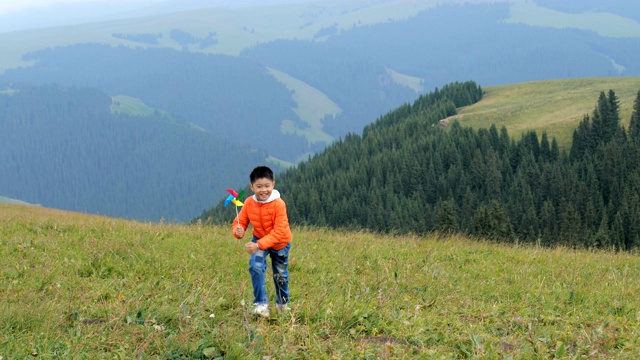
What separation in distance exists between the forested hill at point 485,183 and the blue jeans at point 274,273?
69877mm

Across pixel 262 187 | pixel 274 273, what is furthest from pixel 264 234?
pixel 262 187

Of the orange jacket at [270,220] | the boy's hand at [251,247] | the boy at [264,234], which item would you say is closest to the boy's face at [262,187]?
the boy at [264,234]

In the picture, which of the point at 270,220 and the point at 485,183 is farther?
the point at 485,183

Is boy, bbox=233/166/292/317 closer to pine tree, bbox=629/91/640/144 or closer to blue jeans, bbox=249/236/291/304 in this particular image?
blue jeans, bbox=249/236/291/304

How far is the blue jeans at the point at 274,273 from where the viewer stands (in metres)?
8.29

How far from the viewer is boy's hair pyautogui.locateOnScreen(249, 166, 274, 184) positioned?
27.2ft

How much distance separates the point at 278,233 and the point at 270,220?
300mm

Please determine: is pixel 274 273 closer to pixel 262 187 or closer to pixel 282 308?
pixel 282 308

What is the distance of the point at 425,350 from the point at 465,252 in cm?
836

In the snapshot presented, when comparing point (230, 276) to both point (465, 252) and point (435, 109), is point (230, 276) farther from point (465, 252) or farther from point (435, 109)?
point (435, 109)

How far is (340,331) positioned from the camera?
A: 310 inches

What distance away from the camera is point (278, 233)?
27.7ft

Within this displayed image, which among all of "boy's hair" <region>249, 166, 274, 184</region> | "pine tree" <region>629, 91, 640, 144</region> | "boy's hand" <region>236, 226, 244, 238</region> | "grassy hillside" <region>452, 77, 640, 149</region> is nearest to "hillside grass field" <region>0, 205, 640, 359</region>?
"boy's hand" <region>236, 226, 244, 238</region>

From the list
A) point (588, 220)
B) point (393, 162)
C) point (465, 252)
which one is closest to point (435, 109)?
point (393, 162)
